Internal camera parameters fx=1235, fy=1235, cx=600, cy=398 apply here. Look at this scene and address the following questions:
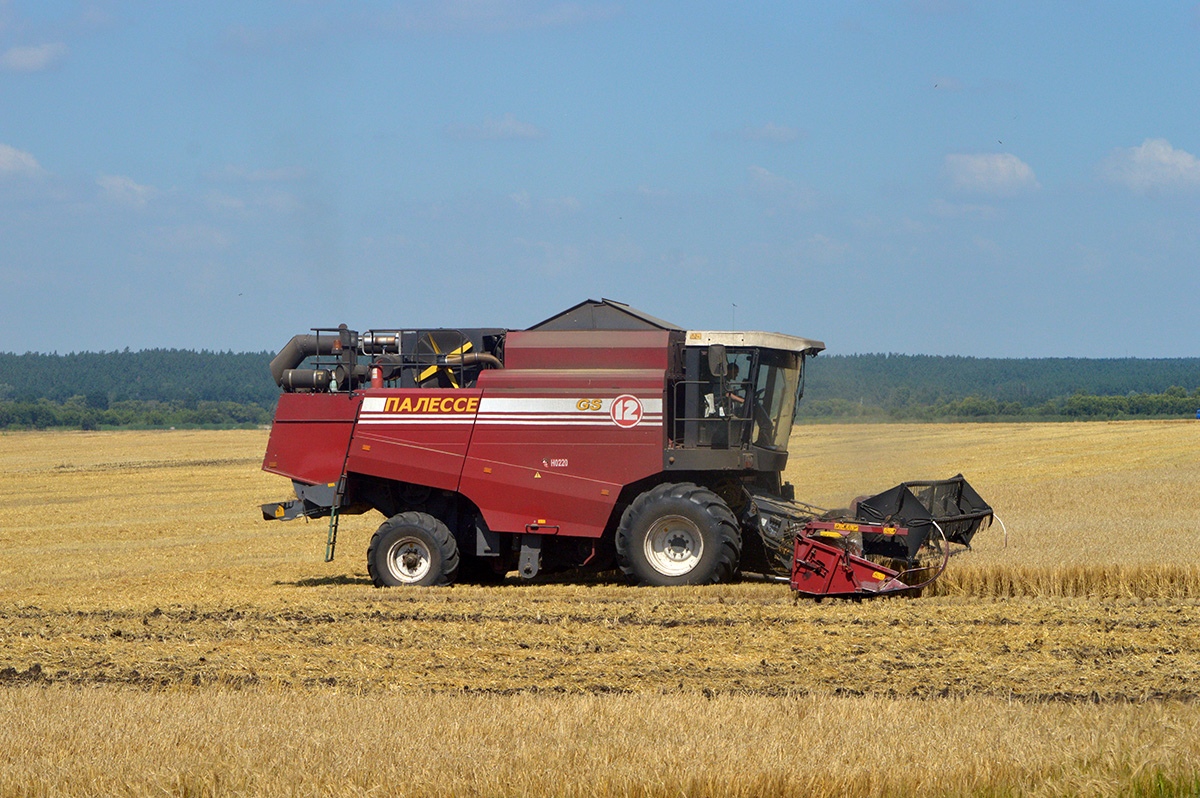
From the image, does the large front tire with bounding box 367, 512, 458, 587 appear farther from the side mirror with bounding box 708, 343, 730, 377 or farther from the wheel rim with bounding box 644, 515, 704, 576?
the side mirror with bounding box 708, 343, 730, 377

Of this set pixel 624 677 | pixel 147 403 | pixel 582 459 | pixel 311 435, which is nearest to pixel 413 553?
pixel 311 435

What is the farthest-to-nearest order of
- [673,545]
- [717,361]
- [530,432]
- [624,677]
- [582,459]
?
1. [530,432]
2. [582,459]
3. [717,361]
4. [673,545]
5. [624,677]

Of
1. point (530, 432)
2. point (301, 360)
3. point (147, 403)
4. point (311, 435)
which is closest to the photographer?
point (530, 432)

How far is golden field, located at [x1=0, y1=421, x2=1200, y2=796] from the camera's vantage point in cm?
579

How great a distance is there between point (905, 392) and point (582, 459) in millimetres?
3929

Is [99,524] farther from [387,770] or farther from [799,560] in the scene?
[387,770]

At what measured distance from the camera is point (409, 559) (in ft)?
44.5

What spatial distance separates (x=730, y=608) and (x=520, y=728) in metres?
4.80

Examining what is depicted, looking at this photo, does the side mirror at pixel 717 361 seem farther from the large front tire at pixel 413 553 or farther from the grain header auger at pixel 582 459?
the large front tire at pixel 413 553

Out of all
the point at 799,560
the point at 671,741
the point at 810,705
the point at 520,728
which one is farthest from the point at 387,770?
the point at 799,560

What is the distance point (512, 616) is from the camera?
36.2 ft

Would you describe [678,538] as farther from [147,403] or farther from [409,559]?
[147,403]

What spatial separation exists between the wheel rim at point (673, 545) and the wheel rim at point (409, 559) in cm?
253

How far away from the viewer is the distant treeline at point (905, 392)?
14016 millimetres
